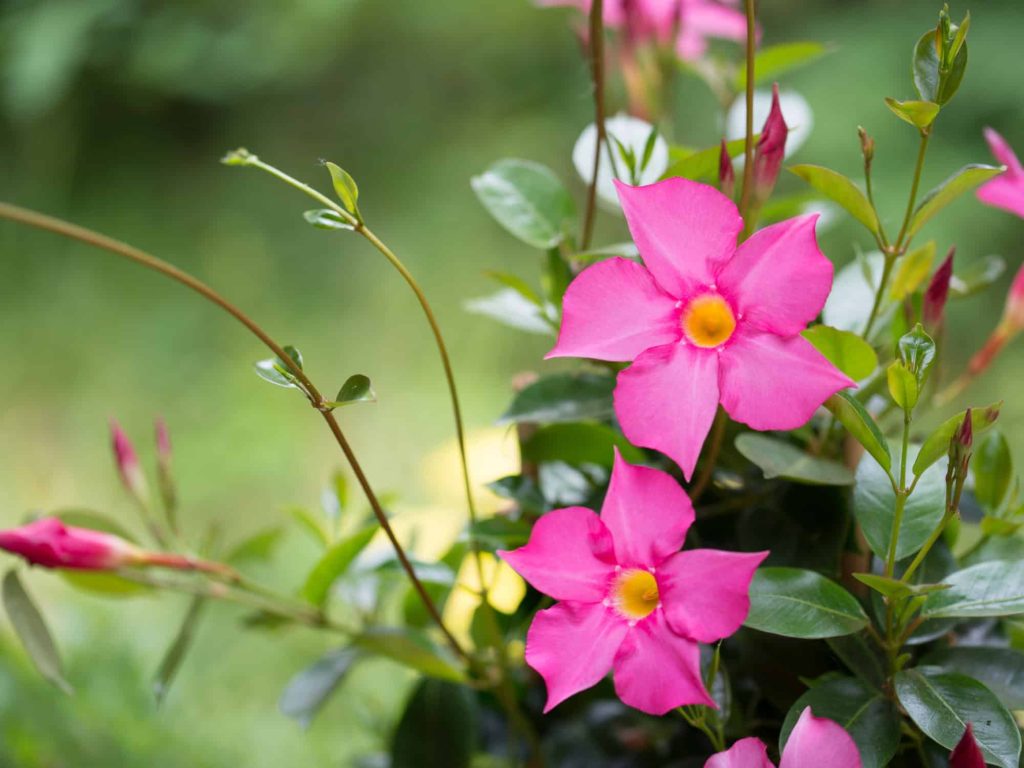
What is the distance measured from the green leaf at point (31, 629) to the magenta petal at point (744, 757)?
24 centimetres

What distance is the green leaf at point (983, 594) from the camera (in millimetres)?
305

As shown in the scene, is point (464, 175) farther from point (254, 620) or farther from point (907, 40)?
point (254, 620)

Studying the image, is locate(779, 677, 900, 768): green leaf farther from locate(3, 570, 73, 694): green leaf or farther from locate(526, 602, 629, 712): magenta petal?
locate(3, 570, 73, 694): green leaf

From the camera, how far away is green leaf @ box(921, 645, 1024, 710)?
1.05 feet

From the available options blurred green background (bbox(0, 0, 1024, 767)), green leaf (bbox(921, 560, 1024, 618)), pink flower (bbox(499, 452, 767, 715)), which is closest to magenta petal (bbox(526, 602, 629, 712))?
pink flower (bbox(499, 452, 767, 715))

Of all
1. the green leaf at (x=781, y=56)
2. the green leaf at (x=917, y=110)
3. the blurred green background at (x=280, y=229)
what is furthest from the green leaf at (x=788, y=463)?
the blurred green background at (x=280, y=229)

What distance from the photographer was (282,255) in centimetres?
199

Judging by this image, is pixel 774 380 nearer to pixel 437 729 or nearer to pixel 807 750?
pixel 807 750

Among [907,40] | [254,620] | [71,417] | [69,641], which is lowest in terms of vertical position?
[71,417]

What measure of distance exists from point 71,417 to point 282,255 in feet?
1.67

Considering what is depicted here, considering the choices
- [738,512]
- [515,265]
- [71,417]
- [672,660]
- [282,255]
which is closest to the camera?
[672,660]

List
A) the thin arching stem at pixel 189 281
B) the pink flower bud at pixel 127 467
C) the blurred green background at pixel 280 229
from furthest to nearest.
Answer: the blurred green background at pixel 280 229 < the pink flower bud at pixel 127 467 < the thin arching stem at pixel 189 281

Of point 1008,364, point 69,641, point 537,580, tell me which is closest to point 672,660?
point 537,580

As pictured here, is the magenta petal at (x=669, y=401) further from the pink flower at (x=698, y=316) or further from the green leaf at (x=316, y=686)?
the green leaf at (x=316, y=686)
